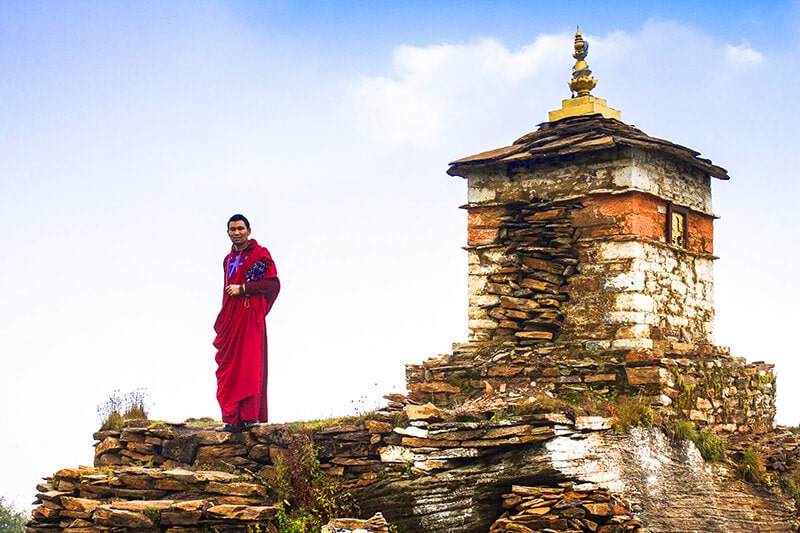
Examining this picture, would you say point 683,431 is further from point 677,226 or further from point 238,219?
point 238,219

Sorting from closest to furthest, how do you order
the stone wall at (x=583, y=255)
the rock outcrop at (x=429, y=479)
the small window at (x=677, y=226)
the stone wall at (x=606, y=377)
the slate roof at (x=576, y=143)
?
the rock outcrop at (x=429, y=479) → the stone wall at (x=606, y=377) → the stone wall at (x=583, y=255) → the slate roof at (x=576, y=143) → the small window at (x=677, y=226)

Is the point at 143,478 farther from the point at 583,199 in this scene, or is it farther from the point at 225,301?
the point at 583,199

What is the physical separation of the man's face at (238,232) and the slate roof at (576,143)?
3.23 m

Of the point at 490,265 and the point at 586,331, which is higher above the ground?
the point at 490,265

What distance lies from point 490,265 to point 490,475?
3.46m

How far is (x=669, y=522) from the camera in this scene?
1247 cm

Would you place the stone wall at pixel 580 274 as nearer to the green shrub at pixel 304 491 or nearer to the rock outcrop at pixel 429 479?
the rock outcrop at pixel 429 479

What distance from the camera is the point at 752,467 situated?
14.2m

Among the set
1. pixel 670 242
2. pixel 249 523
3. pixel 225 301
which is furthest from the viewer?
pixel 670 242

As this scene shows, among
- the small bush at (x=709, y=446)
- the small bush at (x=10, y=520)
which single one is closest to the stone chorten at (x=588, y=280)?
the small bush at (x=709, y=446)

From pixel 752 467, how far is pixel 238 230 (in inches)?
277

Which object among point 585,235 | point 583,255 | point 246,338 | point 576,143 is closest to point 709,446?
point 583,255

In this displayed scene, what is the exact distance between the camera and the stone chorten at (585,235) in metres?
13.8

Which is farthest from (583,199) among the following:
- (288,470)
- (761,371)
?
(288,470)
